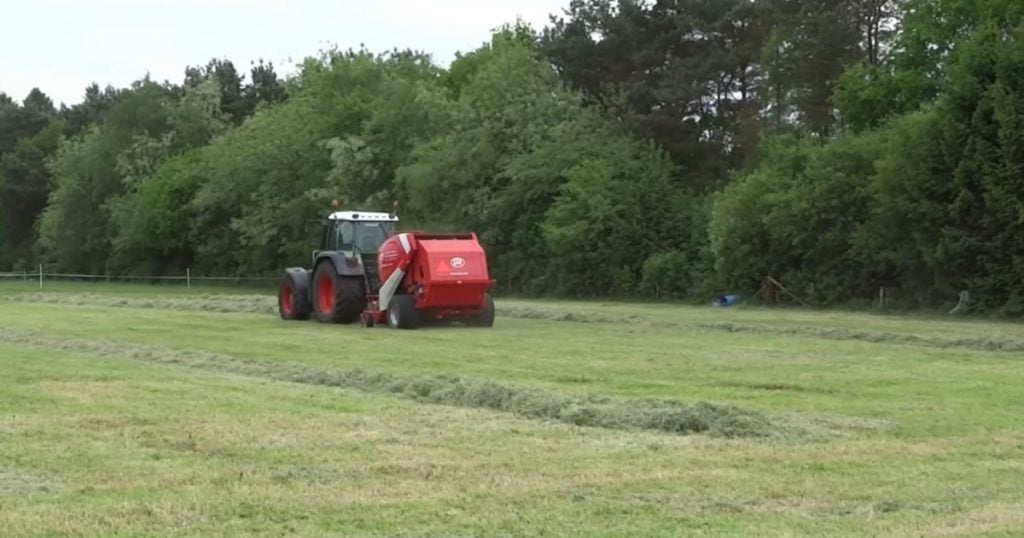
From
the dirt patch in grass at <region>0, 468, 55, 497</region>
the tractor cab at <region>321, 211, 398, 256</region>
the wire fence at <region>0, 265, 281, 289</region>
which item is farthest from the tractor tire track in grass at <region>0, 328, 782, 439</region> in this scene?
the wire fence at <region>0, 265, 281, 289</region>

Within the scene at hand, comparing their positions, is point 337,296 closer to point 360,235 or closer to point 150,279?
point 360,235

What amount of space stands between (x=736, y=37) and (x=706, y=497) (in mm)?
41287

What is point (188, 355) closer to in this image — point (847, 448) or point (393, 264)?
point (393, 264)

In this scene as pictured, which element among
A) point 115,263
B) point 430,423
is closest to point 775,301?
point 430,423

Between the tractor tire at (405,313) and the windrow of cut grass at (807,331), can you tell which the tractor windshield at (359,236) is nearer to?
the tractor tire at (405,313)

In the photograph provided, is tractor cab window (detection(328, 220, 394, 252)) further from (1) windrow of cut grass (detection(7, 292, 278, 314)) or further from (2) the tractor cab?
(1) windrow of cut grass (detection(7, 292, 278, 314))

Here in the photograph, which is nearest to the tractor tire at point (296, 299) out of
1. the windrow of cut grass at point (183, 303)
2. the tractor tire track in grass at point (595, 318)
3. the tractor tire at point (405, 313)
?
the tractor tire track in grass at point (595, 318)

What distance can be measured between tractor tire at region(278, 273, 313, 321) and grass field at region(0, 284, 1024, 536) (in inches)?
279

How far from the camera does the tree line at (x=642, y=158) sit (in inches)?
1213

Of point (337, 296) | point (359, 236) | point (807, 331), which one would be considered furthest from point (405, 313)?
point (807, 331)

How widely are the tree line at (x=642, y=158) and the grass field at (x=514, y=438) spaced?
10501 mm

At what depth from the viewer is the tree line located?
3081 centimetres

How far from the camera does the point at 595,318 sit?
92.2ft

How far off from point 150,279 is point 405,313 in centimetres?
4126
